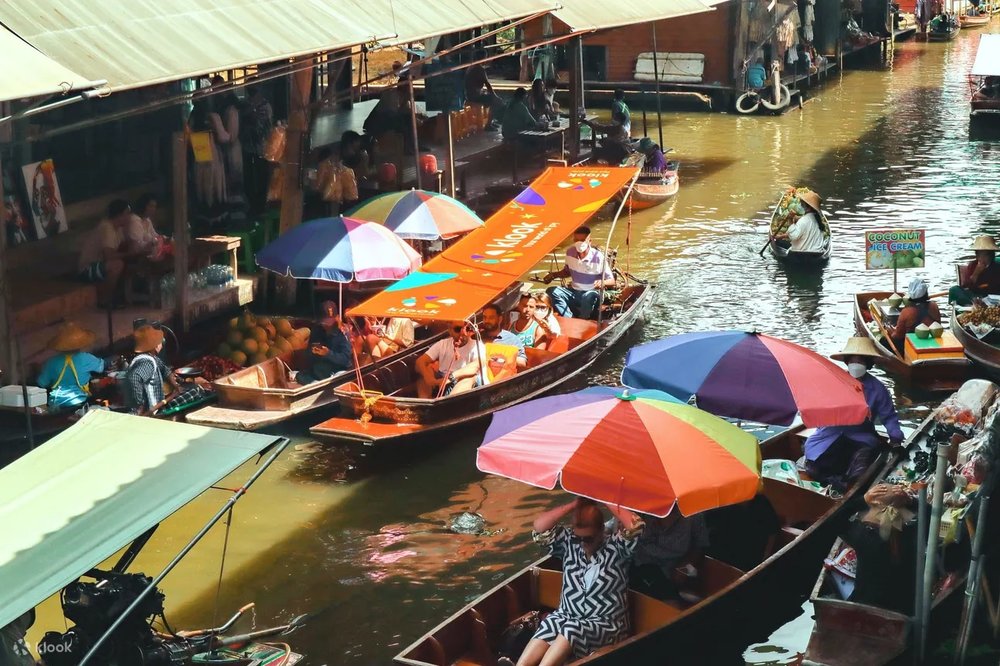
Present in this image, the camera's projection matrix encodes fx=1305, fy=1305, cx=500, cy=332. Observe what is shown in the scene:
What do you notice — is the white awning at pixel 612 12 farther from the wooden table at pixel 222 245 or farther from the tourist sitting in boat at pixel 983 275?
Result: the tourist sitting in boat at pixel 983 275

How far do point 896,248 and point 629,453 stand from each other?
7.66 metres

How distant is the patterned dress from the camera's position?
26.8ft

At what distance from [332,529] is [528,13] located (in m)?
9.30

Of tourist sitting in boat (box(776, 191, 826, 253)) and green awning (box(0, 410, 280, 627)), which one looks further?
tourist sitting in boat (box(776, 191, 826, 253))

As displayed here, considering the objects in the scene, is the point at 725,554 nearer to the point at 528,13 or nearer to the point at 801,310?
the point at 801,310

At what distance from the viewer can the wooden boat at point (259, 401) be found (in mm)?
12383

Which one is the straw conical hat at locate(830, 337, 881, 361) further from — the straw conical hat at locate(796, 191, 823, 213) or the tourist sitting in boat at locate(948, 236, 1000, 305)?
the straw conical hat at locate(796, 191, 823, 213)

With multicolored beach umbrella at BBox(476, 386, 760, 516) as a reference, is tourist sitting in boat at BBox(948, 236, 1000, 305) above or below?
below

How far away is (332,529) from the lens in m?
11.4

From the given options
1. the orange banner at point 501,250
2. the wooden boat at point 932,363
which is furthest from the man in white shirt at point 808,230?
the orange banner at point 501,250

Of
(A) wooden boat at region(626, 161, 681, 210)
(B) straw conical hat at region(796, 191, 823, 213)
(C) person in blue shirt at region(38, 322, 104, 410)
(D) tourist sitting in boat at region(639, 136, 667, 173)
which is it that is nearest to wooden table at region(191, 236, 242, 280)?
(C) person in blue shirt at region(38, 322, 104, 410)

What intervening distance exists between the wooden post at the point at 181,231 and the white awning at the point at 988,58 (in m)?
20.7

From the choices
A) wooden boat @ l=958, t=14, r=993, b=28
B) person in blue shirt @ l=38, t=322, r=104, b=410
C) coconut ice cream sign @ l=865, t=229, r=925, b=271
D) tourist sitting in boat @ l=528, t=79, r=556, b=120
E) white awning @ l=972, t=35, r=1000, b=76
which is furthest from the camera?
wooden boat @ l=958, t=14, r=993, b=28

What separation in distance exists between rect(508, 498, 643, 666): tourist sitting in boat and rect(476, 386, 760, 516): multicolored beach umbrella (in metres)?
0.25
